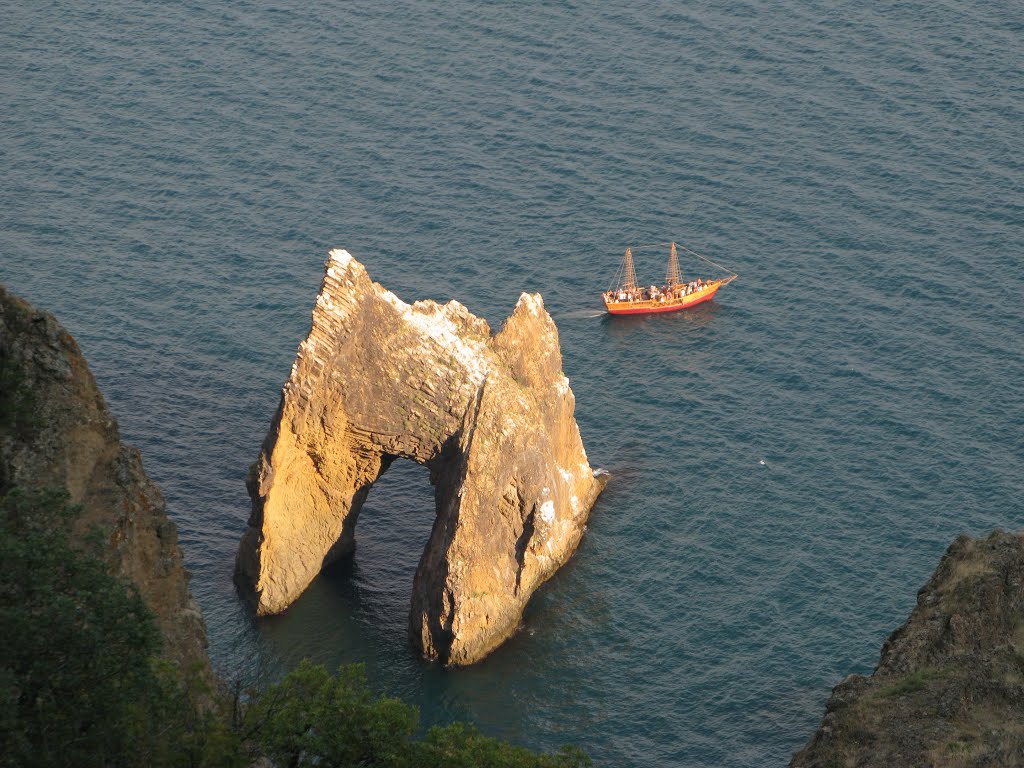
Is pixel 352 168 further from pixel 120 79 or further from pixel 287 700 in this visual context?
pixel 287 700

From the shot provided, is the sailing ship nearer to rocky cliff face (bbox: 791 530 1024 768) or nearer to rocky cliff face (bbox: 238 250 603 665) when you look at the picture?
rocky cliff face (bbox: 238 250 603 665)

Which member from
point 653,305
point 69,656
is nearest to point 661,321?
point 653,305

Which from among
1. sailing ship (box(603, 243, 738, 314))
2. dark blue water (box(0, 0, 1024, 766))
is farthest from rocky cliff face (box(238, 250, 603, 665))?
sailing ship (box(603, 243, 738, 314))

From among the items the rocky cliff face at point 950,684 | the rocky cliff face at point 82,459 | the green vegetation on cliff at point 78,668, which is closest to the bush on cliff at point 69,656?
the green vegetation on cliff at point 78,668

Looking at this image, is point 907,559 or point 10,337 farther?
point 907,559

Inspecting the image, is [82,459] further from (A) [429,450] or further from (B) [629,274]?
(B) [629,274]

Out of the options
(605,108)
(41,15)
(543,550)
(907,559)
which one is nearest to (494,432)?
(543,550)

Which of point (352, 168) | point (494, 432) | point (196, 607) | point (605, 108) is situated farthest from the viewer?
point (605, 108)
